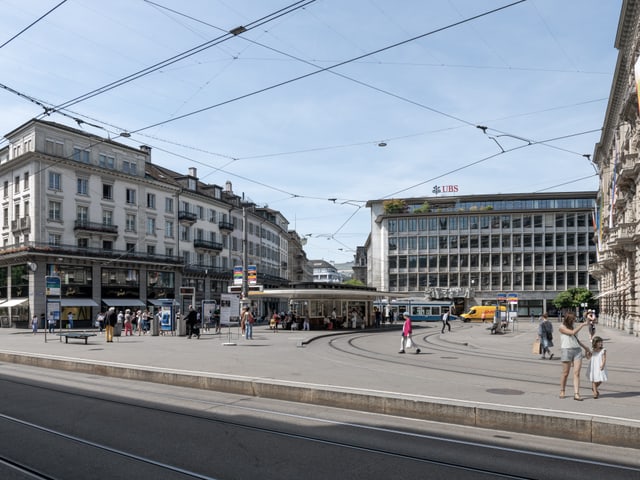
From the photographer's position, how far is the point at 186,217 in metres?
65.7

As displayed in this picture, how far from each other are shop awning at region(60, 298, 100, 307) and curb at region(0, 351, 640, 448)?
39.0 m

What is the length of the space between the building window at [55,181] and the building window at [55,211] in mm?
1283

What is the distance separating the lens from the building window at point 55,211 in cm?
5072

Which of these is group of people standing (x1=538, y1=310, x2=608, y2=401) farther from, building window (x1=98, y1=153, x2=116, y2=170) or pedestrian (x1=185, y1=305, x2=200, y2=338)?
building window (x1=98, y1=153, x2=116, y2=170)

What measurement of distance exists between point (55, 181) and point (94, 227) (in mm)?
5261

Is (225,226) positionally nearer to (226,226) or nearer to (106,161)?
(226,226)

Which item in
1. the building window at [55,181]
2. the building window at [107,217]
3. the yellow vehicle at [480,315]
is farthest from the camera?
the yellow vehicle at [480,315]

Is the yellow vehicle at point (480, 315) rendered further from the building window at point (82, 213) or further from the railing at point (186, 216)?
the building window at point (82, 213)

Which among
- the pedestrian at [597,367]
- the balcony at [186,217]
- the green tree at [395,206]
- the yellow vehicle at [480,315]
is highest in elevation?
A: the green tree at [395,206]

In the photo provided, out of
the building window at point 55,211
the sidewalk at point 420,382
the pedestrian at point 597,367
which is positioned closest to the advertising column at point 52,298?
the building window at point 55,211

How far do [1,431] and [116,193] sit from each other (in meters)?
51.4

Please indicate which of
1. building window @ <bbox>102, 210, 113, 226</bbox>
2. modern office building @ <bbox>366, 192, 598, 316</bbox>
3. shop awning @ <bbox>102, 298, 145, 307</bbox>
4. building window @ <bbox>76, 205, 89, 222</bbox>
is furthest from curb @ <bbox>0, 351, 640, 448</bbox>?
modern office building @ <bbox>366, 192, 598, 316</bbox>

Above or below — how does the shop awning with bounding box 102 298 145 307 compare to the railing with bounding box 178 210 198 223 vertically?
below

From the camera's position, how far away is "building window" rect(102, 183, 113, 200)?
2207 inches
